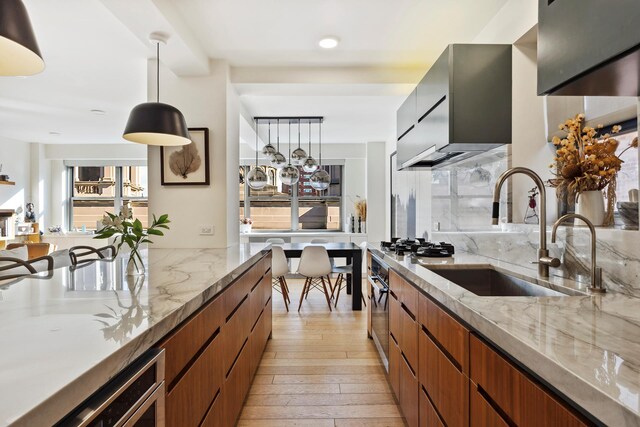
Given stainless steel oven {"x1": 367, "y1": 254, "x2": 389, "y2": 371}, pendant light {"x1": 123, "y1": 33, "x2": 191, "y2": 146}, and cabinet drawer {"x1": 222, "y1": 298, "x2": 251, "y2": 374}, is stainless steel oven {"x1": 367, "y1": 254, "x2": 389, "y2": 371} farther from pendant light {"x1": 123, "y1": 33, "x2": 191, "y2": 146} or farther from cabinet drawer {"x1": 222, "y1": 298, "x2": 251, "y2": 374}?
pendant light {"x1": 123, "y1": 33, "x2": 191, "y2": 146}

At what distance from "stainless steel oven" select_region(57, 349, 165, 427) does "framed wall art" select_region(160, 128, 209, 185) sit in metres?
2.45

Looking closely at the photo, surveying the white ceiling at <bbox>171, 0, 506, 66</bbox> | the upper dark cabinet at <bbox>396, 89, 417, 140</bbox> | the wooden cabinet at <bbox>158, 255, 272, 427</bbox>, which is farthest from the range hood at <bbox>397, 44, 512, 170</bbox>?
the wooden cabinet at <bbox>158, 255, 272, 427</bbox>

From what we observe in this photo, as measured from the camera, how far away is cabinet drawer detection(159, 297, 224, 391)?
106 cm

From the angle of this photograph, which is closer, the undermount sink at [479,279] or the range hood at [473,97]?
the undermount sink at [479,279]

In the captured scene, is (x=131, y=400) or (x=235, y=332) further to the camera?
(x=235, y=332)

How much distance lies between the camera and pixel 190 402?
4.00 feet

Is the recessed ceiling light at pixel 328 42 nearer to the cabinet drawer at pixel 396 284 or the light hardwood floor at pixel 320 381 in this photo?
the cabinet drawer at pixel 396 284

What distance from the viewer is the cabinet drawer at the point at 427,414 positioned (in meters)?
1.43

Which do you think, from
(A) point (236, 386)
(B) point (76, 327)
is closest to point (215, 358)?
(A) point (236, 386)

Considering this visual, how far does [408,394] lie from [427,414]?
1.16 feet

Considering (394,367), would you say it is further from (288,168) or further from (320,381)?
(288,168)

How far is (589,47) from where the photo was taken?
0.95 meters

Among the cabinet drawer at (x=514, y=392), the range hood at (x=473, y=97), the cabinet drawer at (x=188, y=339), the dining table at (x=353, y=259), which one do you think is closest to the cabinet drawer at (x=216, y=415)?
the cabinet drawer at (x=188, y=339)

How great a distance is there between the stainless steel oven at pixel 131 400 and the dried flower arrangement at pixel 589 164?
5.93ft
